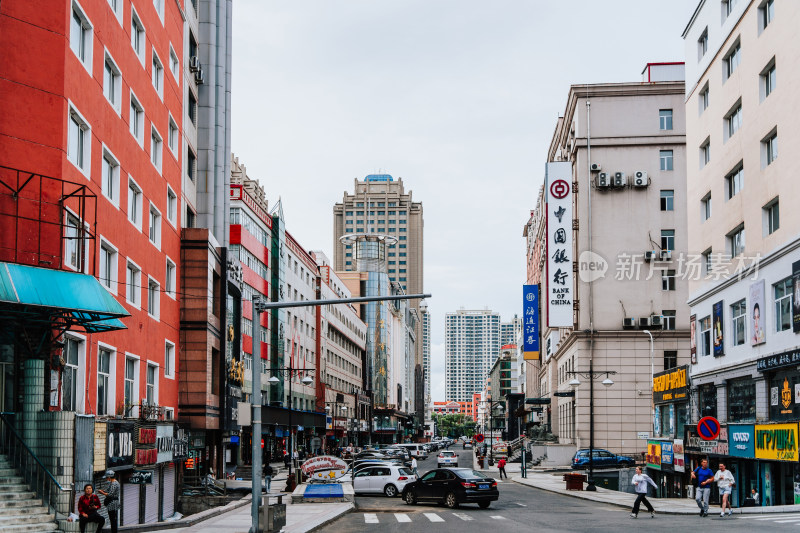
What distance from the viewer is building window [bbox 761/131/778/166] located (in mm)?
35778

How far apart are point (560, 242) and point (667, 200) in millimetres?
9283

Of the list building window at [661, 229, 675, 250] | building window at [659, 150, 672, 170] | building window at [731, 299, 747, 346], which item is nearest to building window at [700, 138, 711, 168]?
building window at [731, 299, 747, 346]

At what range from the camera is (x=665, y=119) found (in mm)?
69875

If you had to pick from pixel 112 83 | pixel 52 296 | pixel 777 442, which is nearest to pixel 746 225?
pixel 777 442

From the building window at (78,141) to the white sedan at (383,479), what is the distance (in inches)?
925

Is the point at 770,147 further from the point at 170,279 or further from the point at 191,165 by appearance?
the point at 191,165

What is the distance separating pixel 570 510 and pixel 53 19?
24573 mm

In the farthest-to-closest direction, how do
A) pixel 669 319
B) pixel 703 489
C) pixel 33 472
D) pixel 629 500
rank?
pixel 669 319
pixel 629 500
pixel 703 489
pixel 33 472

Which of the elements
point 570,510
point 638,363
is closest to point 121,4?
point 570,510

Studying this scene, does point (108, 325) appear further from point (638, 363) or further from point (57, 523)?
point (638, 363)

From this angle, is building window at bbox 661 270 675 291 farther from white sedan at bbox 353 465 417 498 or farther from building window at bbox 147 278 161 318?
building window at bbox 147 278 161 318

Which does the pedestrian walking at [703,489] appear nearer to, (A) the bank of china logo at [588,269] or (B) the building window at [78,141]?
(B) the building window at [78,141]

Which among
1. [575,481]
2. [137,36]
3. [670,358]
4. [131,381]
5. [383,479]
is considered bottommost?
[575,481]

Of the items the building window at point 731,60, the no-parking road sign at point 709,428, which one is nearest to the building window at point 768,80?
the building window at point 731,60
